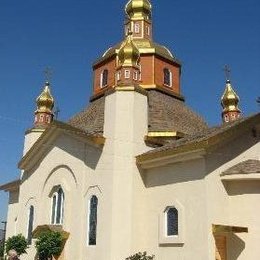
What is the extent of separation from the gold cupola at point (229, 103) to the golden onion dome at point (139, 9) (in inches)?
221

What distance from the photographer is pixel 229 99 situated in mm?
24578

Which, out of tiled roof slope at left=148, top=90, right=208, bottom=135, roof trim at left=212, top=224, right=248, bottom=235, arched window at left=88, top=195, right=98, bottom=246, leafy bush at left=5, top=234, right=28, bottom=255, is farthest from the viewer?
leafy bush at left=5, top=234, right=28, bottom=255

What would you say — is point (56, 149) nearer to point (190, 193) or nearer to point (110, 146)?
point (110, 146)

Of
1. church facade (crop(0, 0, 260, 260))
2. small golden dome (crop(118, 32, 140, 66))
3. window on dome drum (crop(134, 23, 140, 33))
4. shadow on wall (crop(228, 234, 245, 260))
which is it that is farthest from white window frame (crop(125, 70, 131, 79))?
window on dome drum (crop(134, 23, 140, 33))

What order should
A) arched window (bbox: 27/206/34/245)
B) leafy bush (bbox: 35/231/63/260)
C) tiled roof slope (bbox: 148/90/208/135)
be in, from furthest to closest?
arched window (bbox: 27/206/34/245) → tiled roof slope (bbox: 148/90/208/135) → leafy bush (bbox: 35/231/63/260)

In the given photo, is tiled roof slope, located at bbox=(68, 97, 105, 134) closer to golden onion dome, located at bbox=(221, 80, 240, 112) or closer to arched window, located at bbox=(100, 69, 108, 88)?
arched window, located at bbox=(100, 69, 108, 88)

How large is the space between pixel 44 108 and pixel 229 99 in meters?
9.34

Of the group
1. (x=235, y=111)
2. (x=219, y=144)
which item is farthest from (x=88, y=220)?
(x=235, y=111)

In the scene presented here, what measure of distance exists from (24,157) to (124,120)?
6.82 metres

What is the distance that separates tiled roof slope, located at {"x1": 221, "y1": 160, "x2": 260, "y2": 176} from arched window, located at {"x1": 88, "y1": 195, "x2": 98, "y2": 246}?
469 centimetres

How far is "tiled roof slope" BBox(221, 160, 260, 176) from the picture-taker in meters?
13.9

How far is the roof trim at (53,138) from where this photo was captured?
16297 millimetres

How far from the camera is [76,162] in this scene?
58.0ft

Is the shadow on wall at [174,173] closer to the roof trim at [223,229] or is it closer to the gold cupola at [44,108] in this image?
the roof trim at [223,229]
